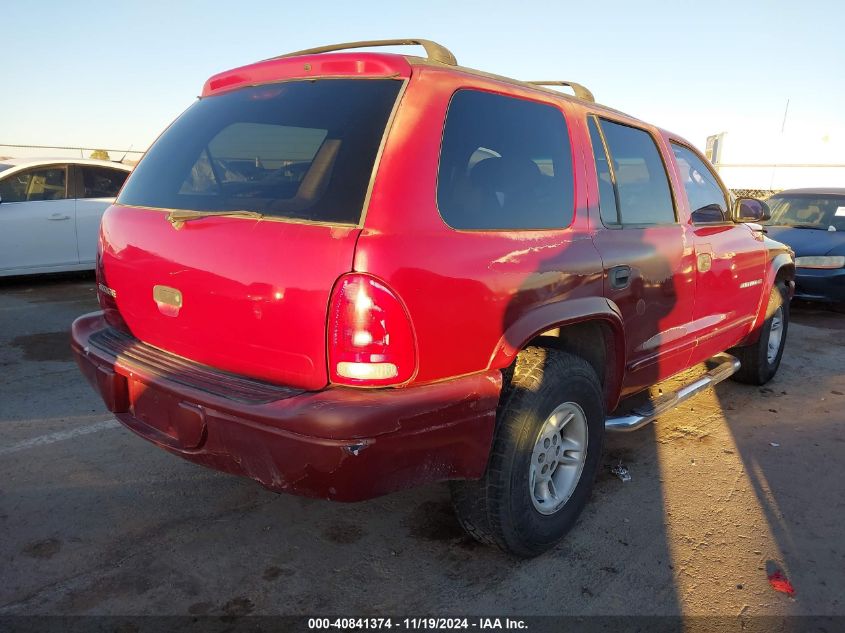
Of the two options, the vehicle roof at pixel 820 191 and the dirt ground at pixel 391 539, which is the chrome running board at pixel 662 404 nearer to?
the dirt ground at pixel 391 539

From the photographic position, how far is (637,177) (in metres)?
3.29

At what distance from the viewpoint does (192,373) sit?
2.25m

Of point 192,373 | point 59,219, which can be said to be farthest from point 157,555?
point 59,219

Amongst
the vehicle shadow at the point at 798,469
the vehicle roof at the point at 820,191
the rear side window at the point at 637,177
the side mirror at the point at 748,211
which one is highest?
the rear side window at the point at 637,177

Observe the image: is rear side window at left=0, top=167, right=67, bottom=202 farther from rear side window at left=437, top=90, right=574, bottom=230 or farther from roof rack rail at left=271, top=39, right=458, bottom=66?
rear side window at left=437, top=90, right=574, bottom=230

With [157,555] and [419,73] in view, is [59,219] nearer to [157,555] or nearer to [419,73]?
[157,555]

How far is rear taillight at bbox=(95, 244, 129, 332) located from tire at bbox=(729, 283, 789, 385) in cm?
422

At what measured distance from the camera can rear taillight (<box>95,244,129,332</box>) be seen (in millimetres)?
2629

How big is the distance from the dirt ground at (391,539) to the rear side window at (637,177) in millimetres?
1357

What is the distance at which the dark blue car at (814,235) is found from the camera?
7.53 m

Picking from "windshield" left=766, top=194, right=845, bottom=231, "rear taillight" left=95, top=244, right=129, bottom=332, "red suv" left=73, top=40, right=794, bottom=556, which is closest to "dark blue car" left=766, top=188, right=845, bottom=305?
"windshield" left=766, top=194, right=845, bottom=231

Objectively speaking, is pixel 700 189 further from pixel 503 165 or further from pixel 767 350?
pixel 503 165

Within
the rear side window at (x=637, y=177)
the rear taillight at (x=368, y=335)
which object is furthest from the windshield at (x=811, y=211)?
the rear taillight at (x=368, y=335)

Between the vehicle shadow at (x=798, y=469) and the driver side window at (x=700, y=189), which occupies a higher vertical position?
the driver side window at (x=700, y=189)
